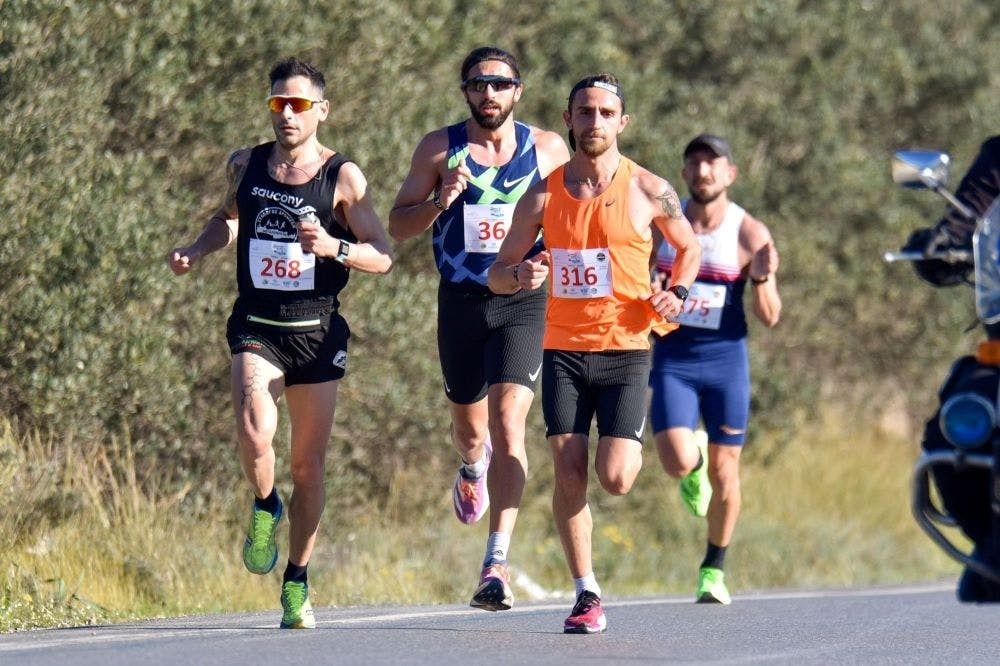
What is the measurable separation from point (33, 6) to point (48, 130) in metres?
0.69

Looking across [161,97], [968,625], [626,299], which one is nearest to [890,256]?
[626,299]

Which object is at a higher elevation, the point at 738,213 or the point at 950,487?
the point at 738,213

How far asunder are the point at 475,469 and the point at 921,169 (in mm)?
4587

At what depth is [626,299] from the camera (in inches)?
332

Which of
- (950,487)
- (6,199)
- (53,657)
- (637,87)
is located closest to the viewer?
(950,487)

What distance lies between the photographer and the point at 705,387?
1088 cm

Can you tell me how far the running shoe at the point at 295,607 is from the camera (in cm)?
843

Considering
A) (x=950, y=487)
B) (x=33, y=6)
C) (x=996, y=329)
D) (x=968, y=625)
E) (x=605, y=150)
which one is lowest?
(x=968, y=625)

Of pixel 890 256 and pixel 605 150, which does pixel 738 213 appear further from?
pixel 890 256

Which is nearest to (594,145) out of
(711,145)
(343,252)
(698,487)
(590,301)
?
(590,301)

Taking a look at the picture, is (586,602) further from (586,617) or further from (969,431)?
(969,431)

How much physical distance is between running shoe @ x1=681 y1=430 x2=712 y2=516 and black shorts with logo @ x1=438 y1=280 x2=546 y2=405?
1947 millimetres

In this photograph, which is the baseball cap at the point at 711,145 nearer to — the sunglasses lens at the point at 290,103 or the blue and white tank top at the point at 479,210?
the blue and white tank top at the point at 479,210

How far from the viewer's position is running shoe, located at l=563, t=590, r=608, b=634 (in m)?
8.30
